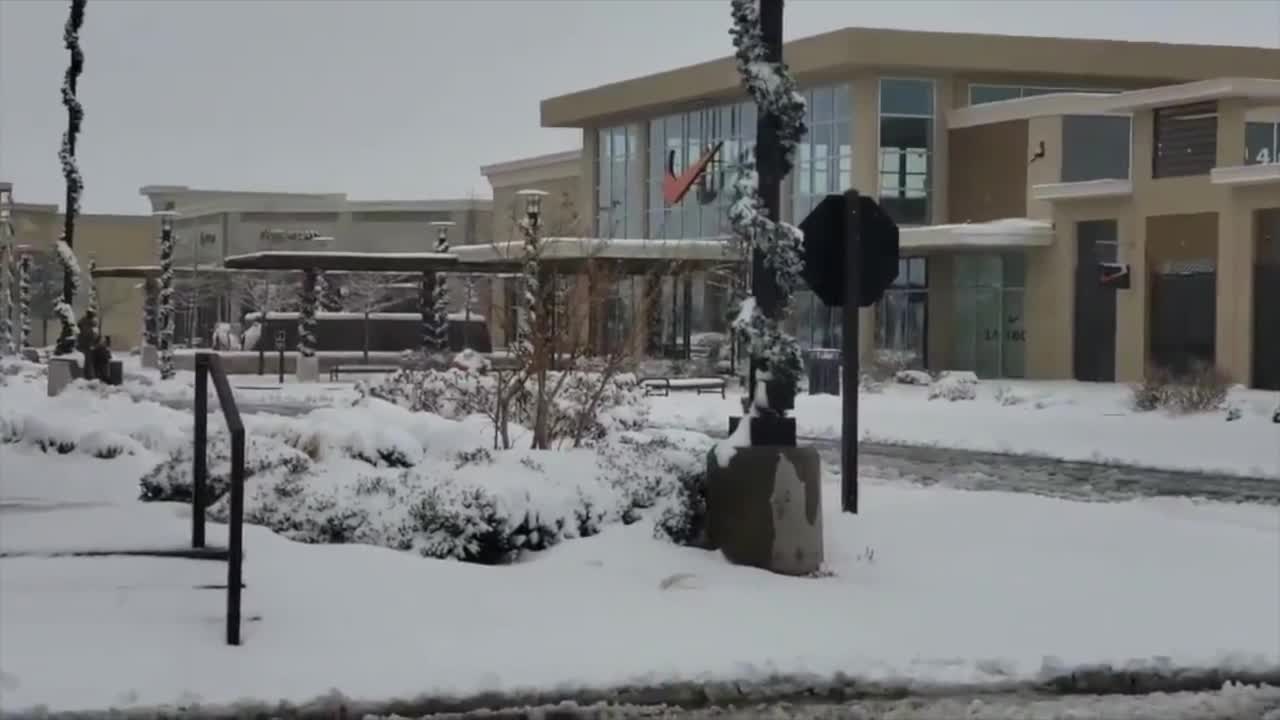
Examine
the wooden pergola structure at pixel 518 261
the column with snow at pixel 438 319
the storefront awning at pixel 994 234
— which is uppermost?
the storefront awning at pixel 994 234

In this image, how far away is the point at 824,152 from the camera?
61656mm

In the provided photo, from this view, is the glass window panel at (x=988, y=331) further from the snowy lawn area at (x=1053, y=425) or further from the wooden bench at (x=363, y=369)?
the wooden bench at (x=363, y=369)

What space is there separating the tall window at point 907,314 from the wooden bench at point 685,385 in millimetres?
14537

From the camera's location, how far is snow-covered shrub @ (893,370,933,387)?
161 feet

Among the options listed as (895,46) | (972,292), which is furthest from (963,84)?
(972,292)

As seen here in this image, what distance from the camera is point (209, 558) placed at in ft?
33.0

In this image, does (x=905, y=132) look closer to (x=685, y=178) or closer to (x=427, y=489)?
(x=685, y=178)

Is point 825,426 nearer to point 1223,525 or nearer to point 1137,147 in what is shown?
point 1223,525

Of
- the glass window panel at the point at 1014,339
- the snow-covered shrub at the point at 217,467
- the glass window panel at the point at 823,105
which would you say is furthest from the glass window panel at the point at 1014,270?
the snow-covered shrub at the point at 217,467

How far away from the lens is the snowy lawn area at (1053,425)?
83.1 ft

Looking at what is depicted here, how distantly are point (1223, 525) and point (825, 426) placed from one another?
1589 cm

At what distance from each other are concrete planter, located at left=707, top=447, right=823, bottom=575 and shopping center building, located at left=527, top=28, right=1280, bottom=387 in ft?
120

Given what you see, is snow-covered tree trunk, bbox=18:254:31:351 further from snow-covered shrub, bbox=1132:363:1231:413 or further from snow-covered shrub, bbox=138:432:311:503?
snow-covered shrub, bbox=138:432:311:503

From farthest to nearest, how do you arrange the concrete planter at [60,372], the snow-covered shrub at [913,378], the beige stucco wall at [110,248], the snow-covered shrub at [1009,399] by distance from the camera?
the beige stucco wall at [110,248]
the snow-covered shrub at [913,378]
the snow-covered shrub at [1009,399]
the concrete planter at [60,372]
